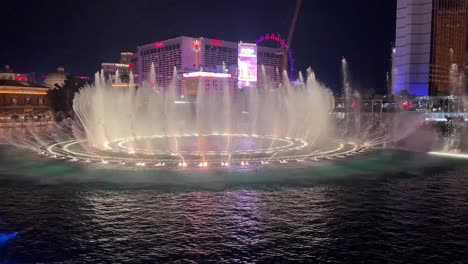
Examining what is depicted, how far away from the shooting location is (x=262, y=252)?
29.0 ft

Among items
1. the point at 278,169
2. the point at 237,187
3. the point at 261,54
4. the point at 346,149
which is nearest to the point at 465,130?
the point at 346,149

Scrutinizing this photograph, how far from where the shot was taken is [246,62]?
10000cm

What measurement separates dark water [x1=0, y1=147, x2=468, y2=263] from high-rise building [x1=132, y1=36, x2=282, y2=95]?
132749 millimetres

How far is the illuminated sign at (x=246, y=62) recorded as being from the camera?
326 ft

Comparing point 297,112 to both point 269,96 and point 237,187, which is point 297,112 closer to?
point 269,96

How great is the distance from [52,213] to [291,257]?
702 cm

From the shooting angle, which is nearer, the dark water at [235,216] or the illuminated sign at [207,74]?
the dark water at [235,216]

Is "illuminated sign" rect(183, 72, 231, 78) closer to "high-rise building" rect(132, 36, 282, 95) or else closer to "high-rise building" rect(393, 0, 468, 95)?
"high-rise building" rect(132, 36, 282, 95)

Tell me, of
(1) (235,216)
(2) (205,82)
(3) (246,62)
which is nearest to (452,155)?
(1) (235,216)

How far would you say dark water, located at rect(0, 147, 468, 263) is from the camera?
28.9ft

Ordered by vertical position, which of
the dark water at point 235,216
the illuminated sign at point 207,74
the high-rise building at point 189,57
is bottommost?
the dark water at point 235,216

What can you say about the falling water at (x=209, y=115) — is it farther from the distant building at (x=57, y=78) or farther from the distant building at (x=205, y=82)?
the distant building at (x=205, y=82)

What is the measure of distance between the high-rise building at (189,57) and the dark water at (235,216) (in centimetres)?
13275

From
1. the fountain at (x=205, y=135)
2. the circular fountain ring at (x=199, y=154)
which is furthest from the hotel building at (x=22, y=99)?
the circular fountain ring at (x=199, y=154)
